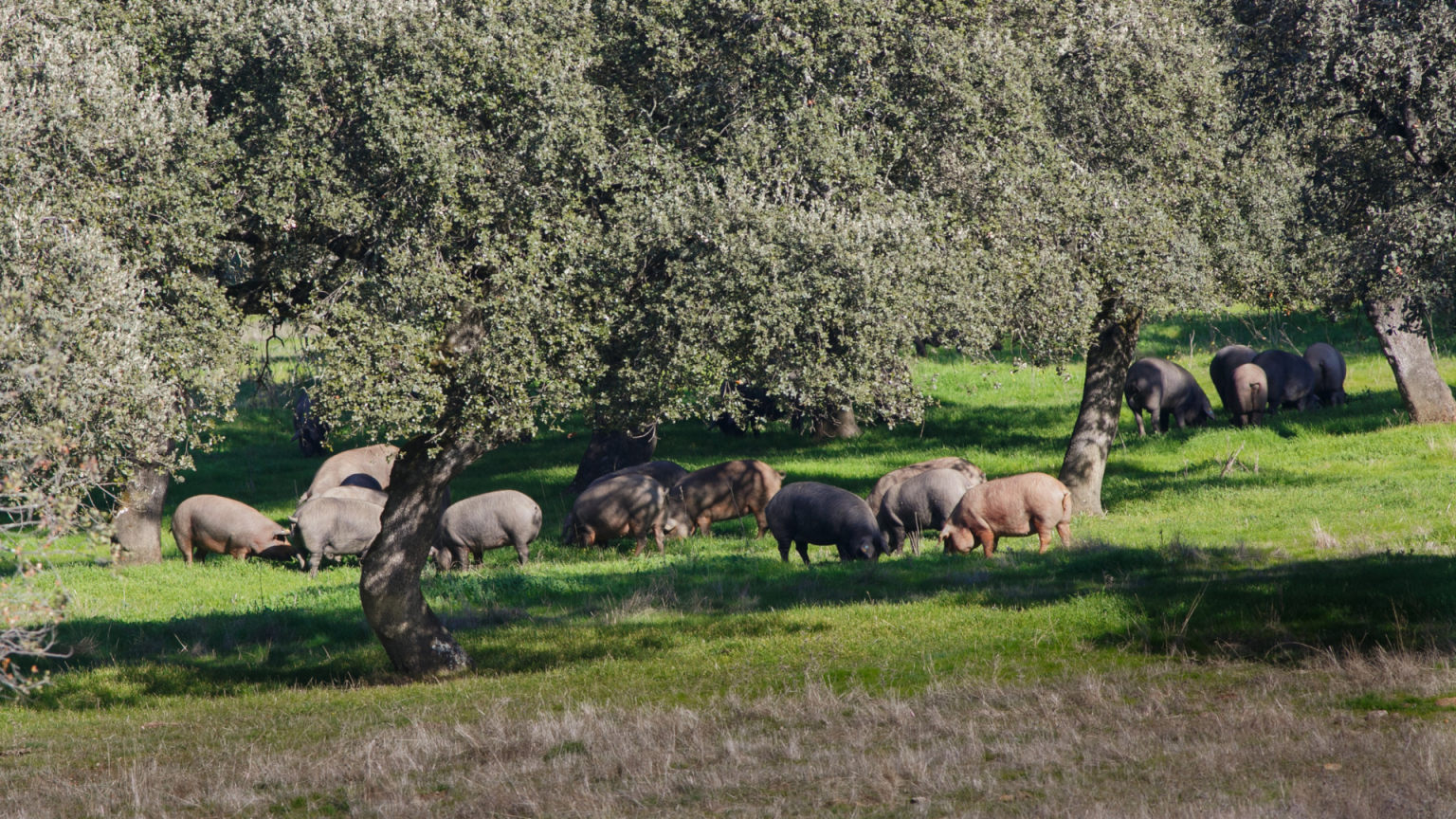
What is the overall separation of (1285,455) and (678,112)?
2096 centimetres

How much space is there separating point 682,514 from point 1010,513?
837 cm

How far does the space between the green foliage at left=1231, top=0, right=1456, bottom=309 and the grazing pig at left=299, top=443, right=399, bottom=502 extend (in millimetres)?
21437

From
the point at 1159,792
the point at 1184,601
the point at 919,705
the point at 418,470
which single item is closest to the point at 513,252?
the point at 418,470

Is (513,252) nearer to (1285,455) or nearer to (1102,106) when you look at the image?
(1102,106)

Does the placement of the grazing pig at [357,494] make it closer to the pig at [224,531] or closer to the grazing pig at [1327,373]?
the pig at [224,531]

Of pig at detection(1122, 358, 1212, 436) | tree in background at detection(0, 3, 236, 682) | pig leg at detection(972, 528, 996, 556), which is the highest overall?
tree in background at detection(0, 3, 236, 682)

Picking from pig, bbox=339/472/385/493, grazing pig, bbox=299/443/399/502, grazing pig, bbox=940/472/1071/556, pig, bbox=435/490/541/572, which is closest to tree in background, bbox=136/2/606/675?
grazing pig, bbox=940/472/1071/556

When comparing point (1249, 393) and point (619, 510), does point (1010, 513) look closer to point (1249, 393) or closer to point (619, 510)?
point (619, 510)

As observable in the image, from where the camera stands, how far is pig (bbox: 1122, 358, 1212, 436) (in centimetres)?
3331

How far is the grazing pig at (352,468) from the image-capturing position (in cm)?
2961

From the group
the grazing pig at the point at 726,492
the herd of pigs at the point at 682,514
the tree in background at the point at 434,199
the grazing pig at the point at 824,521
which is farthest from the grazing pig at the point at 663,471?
the tree in background at the point at 434,199

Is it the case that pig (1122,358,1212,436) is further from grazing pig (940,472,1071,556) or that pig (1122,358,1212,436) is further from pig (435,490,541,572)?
pig (435,490,541,572)

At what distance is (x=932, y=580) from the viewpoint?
17875 mm

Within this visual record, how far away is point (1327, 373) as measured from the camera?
34.8 meters
